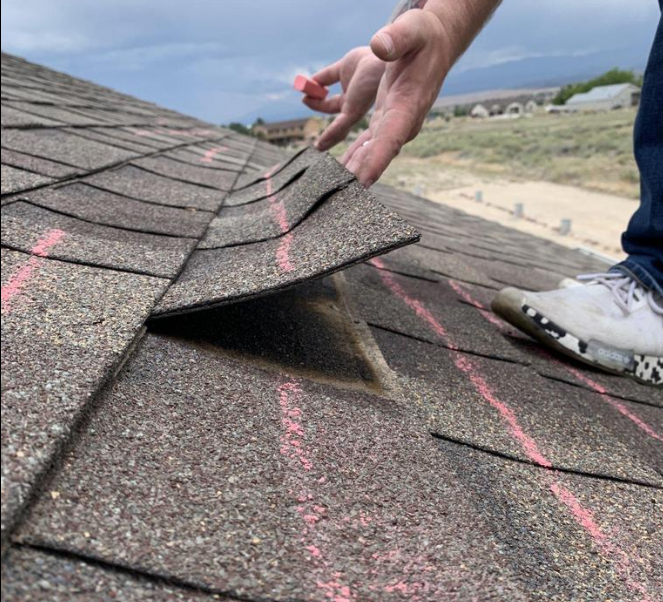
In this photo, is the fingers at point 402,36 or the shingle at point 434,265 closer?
the fingers at point 402,36

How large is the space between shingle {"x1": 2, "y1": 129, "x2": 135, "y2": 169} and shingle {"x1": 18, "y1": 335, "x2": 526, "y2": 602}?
4.82ft

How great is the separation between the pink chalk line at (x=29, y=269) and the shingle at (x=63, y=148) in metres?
0.92

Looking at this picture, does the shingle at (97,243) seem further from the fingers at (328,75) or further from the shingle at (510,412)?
the fingers at (328,75)

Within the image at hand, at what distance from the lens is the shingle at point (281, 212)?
4.57ft

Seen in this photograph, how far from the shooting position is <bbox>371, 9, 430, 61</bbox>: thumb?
4.69 ft

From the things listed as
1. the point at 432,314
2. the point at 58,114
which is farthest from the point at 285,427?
the point at 58,114

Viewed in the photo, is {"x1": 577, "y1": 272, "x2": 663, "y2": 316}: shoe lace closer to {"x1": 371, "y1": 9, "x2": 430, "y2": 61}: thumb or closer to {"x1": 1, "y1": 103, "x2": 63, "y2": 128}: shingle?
{"x1": 371, "y1": 9, "x2": 430, "y2": 61}: thumb

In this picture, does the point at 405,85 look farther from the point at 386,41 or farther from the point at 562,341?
the point at 562,341

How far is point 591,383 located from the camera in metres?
1.68

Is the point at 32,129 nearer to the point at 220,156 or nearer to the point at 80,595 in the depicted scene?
the point at 220,156

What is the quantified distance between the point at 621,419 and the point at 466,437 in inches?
24.2

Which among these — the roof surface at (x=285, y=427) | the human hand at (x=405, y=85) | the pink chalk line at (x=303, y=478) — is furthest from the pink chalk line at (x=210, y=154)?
the pink chalk line at (x=303, y=478)

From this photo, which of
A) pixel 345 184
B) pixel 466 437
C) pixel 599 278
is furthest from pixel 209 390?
pixel 599 278

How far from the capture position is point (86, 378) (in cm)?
75
